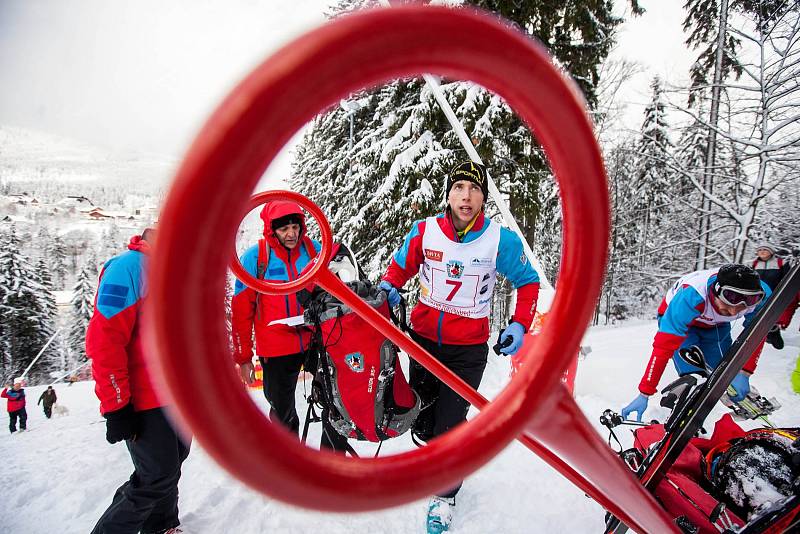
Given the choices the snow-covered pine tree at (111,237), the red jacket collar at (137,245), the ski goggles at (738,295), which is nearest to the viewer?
the red jacket collar at (137,245)

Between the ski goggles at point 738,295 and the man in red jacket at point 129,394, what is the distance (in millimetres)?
4044

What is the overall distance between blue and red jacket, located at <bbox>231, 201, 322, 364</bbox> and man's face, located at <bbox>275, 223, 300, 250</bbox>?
0.17ft

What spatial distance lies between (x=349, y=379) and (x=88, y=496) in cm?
308

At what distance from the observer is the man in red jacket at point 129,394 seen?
2.12 m

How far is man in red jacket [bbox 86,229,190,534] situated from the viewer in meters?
2.12

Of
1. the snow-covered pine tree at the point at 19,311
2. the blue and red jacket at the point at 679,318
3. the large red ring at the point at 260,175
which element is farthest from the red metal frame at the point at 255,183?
the snow-covered pine tree at the point at 19,311

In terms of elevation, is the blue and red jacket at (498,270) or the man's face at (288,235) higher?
the man's face at (288,235)

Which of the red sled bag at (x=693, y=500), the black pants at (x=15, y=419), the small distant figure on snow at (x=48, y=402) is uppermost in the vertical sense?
the red sled bag at (x=693, y=500)

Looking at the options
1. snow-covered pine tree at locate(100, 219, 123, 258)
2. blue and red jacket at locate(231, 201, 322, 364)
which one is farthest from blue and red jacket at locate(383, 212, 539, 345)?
snow-covered pine tree at locate(100, 219, 123, 258)

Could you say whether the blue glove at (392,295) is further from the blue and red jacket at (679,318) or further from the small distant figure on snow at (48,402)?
the small distant figure on snow at (48,402)

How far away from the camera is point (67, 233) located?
48750 millimetres

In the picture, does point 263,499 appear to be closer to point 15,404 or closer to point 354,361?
point 354,361

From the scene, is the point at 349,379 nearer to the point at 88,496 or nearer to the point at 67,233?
the point at 88,496

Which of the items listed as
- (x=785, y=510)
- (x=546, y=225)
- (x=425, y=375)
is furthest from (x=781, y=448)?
(x=546, y=225)
